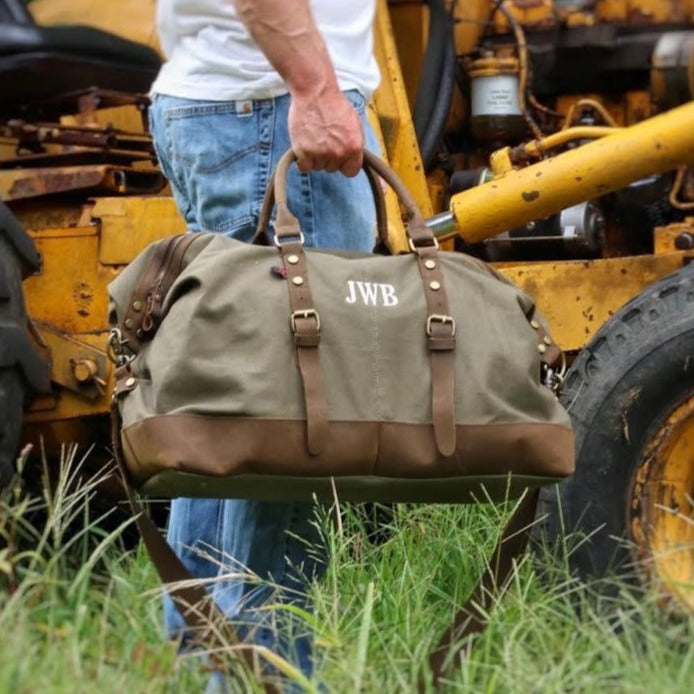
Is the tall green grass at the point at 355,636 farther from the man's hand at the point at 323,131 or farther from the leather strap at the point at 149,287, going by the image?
the man's hand at the point at 323,131

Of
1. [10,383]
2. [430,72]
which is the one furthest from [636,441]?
[10,383]

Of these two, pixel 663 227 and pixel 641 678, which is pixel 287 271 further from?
pixel 663 227

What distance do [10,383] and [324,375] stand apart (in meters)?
1.39

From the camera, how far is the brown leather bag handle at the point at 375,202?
2.59 metres

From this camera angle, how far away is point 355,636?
288cm

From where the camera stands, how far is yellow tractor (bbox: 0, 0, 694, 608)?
3.54 metres

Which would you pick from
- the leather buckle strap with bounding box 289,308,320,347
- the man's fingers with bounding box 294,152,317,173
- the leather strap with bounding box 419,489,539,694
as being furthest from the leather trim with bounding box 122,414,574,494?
the man's fingers with bounding box 294,152,317,173

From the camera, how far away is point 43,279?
4.10 metres

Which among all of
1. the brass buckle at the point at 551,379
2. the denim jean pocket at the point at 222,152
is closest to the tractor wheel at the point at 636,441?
the brass buckle at the point at 551,379

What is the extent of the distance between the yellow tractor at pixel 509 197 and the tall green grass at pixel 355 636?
35cm

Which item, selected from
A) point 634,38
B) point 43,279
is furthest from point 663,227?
point 43,279

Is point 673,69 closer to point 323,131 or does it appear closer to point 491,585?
point 491,585

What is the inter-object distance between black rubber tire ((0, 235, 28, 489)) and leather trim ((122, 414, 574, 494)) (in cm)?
119

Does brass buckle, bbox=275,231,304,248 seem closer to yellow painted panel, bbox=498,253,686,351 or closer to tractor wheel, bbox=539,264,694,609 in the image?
tractor wheel, bbox=539,264,694,609
